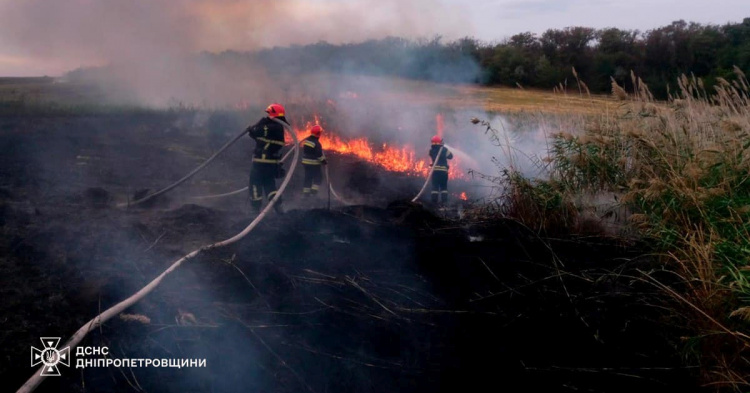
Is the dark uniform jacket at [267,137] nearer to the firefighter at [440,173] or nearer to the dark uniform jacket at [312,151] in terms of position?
the dark uniform jacket at [312,151]

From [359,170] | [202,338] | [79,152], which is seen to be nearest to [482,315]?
[202,338]

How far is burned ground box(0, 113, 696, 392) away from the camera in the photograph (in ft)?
11.7

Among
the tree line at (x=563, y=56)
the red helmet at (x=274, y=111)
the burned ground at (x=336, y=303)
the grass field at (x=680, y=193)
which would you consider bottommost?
the burned ground at (x=336, y=303)

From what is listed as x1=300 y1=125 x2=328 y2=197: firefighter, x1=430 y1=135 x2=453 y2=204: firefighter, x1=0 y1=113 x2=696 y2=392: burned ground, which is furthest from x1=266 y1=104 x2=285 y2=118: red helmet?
x1=430 y1=135 x2=453 y2=204: firefighter

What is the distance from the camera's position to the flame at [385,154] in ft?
46.0

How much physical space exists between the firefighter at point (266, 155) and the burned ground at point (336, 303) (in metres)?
0.94

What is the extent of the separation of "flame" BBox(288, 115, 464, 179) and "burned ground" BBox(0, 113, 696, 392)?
6557mm

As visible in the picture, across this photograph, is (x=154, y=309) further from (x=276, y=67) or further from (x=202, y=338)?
(x=276, y=67)

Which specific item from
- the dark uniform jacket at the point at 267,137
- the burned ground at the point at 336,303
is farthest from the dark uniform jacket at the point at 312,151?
the burned ground at the point at 336,303

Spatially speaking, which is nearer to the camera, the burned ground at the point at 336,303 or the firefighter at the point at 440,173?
the burned ground at the point at 336,303

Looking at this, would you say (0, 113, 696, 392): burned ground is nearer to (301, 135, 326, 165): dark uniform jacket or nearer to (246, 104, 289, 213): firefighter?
(246, 104, 289, 213): firefighter

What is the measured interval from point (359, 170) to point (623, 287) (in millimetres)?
9371

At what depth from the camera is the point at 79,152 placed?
12.5 m

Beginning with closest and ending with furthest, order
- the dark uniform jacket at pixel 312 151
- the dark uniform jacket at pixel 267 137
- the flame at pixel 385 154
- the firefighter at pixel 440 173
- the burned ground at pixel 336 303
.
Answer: the burned ground at pixel 336 303, the dark uniform jacket at pixel 267 137, the dark uniform jacket at pixel 312 151, the firefighter at pixel 440 173, the flame at pixel 385 154
